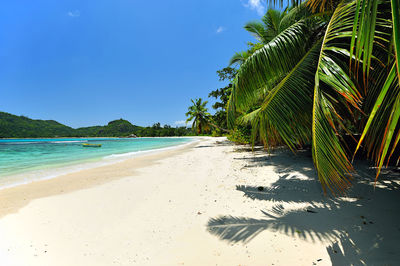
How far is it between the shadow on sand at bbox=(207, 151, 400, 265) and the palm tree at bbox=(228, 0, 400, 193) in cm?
52

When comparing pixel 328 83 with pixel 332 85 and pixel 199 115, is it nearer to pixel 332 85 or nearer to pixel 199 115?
pixel 332 85

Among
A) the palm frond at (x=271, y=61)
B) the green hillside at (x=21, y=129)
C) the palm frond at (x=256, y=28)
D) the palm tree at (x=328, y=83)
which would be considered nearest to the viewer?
the palm tree at (x=328, y=83)

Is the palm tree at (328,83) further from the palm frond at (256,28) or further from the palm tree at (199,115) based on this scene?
the palm tree at (199,115)

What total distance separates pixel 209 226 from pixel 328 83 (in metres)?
2.55

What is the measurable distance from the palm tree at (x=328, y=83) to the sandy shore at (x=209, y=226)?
2.17ft

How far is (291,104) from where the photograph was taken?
276cm

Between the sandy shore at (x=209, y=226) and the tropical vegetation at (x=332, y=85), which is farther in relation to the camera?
the sandy shore at (x=209, y=226)

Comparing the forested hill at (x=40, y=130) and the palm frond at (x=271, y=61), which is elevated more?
the forested hill at (x=40, y=130)

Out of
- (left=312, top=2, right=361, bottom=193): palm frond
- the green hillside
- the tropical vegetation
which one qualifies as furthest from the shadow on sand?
the green hillside

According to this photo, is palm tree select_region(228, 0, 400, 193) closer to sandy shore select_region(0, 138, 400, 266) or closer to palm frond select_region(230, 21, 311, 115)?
palm frond select_region(230, 21, 311, 115)

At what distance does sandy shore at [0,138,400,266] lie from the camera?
207 cm

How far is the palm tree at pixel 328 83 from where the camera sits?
190cm

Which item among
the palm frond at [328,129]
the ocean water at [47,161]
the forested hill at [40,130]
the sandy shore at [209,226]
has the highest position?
the forested hill at [40,130]

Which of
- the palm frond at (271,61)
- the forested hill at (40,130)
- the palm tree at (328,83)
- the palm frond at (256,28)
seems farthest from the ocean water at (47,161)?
the forested hill at (40,130)
